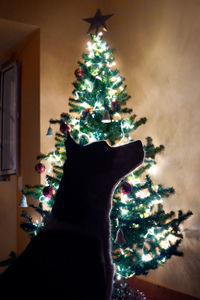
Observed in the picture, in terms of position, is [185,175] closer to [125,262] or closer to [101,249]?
[125,262]

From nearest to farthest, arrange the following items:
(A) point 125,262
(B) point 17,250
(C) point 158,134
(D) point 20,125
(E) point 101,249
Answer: (E) point 101,249 < (A) point 125,262 < (C) point 158,134 < (B) point 17,250 < (D) point 20,125

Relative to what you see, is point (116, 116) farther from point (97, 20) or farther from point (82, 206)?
point (97, 20)

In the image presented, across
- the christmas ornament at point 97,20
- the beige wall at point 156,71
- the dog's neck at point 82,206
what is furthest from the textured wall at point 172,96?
the dog's neck at point 82,206

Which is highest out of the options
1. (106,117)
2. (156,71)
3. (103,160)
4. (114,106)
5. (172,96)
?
(156,71)

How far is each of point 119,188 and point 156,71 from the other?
4.45 ft

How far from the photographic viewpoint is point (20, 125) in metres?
3.37

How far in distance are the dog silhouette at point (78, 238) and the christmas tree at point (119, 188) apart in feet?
1.37

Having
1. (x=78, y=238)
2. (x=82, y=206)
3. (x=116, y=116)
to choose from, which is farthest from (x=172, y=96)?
(x=78, y=238)

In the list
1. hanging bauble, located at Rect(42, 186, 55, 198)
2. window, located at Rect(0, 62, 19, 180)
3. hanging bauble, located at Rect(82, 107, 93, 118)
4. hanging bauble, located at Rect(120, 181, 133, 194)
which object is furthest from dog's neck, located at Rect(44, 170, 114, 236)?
window, located at Rect(0, 62, 19, 180)

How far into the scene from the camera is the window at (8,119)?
329cm

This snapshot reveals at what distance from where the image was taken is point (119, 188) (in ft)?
6.11

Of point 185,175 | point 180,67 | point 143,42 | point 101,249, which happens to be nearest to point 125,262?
point 101,249

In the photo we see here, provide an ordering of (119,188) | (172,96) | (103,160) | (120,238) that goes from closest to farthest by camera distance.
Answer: (103,160)
(120,238)
(119,188)
(172,96)

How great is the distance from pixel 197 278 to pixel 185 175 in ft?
2.58
